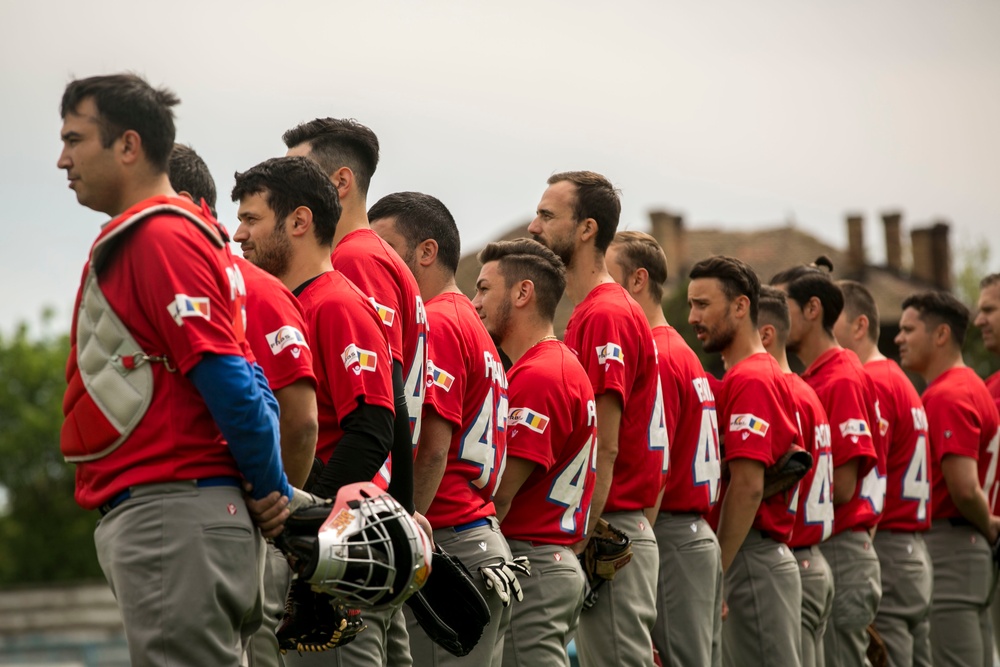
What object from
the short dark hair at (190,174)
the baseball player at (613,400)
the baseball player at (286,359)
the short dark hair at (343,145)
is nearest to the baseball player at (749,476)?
the baseball player at (613,400)

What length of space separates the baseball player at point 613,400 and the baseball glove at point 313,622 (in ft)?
6.78

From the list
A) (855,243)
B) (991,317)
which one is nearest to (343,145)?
(991,317)

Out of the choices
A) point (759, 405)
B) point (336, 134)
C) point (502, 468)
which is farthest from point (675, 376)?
point (336, 134)

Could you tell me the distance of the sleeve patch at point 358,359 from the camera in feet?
15.9

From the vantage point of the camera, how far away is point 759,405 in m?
7.64

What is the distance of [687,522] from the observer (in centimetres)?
732

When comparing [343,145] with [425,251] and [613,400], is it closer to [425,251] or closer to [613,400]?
[425,251]

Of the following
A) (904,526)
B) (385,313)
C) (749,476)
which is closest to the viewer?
(385,313)

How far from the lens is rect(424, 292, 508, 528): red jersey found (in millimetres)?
5723

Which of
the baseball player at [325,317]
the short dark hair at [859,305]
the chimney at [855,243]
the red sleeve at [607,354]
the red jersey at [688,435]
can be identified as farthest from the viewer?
the chimney at [855,243]

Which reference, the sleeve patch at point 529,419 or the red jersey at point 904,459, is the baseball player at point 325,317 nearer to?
the sleeve patch at point 529,419

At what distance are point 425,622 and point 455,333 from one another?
4.17 feet

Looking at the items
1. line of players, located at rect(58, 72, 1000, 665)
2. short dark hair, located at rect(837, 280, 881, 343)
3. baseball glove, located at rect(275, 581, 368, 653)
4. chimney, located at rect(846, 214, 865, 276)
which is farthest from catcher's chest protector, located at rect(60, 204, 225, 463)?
chimney, located at rect(846, 214, 865, 276)

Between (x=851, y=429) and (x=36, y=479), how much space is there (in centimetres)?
6613
